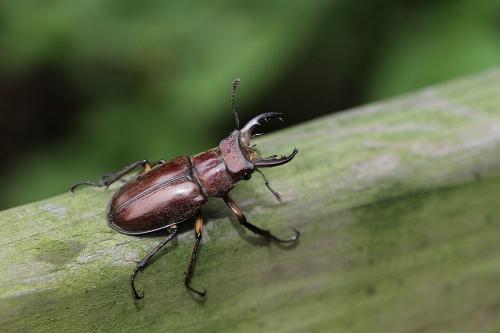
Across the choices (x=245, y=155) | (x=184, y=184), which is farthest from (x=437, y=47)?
(x=184, y=184)

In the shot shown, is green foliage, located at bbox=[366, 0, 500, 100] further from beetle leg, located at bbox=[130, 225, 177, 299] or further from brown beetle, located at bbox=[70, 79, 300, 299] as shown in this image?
beetle leg, located at bbox=[130, 225, 177, 299]

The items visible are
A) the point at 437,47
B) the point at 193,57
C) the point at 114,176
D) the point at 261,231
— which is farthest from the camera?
the point at 193,57

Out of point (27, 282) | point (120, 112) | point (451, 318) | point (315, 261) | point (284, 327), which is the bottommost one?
point (120, 112)

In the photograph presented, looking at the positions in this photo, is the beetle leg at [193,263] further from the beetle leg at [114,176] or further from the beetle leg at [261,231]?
the beetle leg at [114,176]

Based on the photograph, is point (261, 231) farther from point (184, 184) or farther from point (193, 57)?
point (193, 57)

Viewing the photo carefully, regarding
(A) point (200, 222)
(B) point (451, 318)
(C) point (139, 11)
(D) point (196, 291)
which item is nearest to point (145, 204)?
(A) point (200, 222)

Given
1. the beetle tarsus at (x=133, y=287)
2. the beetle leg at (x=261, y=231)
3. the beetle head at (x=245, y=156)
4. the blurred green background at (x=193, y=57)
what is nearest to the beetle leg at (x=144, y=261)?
the beetle tarsus at (x=133, y=287)

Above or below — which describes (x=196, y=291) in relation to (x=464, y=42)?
above

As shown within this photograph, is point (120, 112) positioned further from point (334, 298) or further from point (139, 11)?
point (334, 298)
